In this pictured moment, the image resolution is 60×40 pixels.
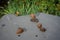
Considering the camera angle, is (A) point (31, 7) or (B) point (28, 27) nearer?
(B) point (28, 27)

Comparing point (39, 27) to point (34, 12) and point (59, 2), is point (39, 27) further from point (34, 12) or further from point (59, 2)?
point (59, 2)

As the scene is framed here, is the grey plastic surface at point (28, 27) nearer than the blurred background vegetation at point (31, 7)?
Yes

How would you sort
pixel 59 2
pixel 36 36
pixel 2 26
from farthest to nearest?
1. pixel 59 2
2. pixel 2 26
3. pixel 36 36

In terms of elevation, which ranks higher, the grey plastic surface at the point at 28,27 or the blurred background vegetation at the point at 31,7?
→ the blurred background vegetation at the point at 31,7

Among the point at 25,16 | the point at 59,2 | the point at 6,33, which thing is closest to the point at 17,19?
the point at 25,16
